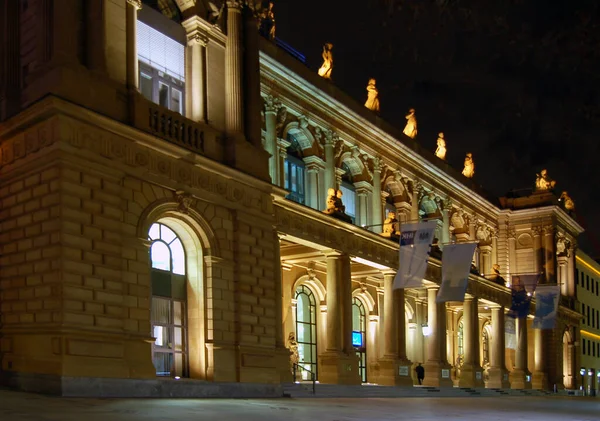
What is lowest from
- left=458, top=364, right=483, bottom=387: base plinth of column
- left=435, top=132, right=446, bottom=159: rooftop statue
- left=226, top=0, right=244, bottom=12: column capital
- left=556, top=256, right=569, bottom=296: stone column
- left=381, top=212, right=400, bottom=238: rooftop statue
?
left=458, top=364, right=483, bottom=387: base plinth of column

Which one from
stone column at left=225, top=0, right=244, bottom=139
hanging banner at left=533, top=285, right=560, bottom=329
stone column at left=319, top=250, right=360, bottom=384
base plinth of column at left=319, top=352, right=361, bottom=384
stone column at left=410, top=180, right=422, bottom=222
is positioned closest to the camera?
stone column at left=225, top=0, right=244, bottom=139

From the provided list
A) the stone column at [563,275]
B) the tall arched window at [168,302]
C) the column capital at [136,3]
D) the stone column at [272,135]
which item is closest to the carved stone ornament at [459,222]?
the stone column at [563,275]

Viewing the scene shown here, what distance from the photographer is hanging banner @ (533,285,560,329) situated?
4678 cm

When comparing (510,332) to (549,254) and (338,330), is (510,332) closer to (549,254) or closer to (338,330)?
(549,254)

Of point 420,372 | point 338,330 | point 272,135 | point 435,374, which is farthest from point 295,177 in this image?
point 435,374

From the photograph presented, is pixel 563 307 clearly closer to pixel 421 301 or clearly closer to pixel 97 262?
pixel 421 301

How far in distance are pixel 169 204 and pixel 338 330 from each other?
41.4 ft

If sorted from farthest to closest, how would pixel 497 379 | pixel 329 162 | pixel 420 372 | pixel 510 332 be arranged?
pixel 510 332 → pixel 497 379 → pixel 420 372 → pixel 329 162

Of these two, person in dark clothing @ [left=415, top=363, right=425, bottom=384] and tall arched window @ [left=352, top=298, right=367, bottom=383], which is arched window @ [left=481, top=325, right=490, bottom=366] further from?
tall arched window @ [left=352, top=298, right=367, bottom=383]

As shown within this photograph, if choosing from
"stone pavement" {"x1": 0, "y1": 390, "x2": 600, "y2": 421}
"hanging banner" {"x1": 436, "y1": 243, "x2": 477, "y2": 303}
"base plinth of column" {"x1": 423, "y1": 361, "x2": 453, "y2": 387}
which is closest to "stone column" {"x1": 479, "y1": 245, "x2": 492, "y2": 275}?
"base plinth of column" {"x1": 423, "y1": 361, "x2": 453, "y2": 387}

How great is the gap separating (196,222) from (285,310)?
1290 centimetres

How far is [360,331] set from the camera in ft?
138

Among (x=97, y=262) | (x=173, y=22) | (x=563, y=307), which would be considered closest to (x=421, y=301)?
(x=563, y=307)

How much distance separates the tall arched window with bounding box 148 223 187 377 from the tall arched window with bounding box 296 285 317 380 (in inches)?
542
